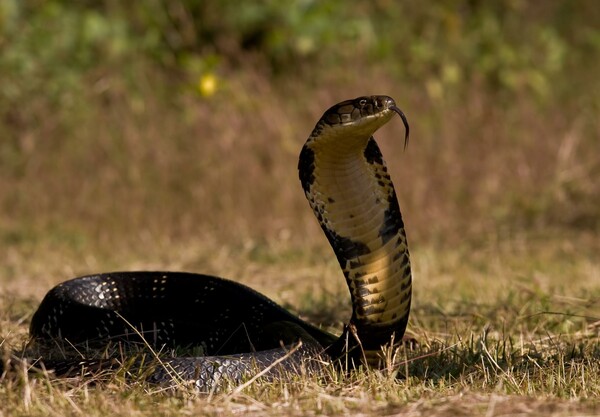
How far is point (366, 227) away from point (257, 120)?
257 inches

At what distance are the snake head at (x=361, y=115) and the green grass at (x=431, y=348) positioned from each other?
0.83 m

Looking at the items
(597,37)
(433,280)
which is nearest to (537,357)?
(433,280)

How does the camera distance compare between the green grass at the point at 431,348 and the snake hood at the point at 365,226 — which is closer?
the green grass at the point at 431,348

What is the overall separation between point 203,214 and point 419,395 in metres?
6.41

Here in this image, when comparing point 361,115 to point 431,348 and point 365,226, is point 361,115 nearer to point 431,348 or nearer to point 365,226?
point 365,226

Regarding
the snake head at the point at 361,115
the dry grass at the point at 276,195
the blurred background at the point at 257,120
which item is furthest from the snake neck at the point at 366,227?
the blurred background at the point at 257,120

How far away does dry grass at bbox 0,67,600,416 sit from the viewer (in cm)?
770

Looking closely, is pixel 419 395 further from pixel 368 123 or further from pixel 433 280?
pixel 433 280

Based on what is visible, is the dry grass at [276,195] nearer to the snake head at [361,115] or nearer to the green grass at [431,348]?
the green grass at [431,348]

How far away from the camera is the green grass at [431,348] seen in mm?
3443

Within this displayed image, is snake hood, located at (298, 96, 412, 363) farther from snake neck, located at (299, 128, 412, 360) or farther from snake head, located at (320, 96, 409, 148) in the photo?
snake head, located at (320, 96, 409, 148)

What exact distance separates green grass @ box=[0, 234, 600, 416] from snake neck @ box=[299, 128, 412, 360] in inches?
10.3

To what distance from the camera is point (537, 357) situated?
430 cm

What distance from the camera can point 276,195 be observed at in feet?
32.4
